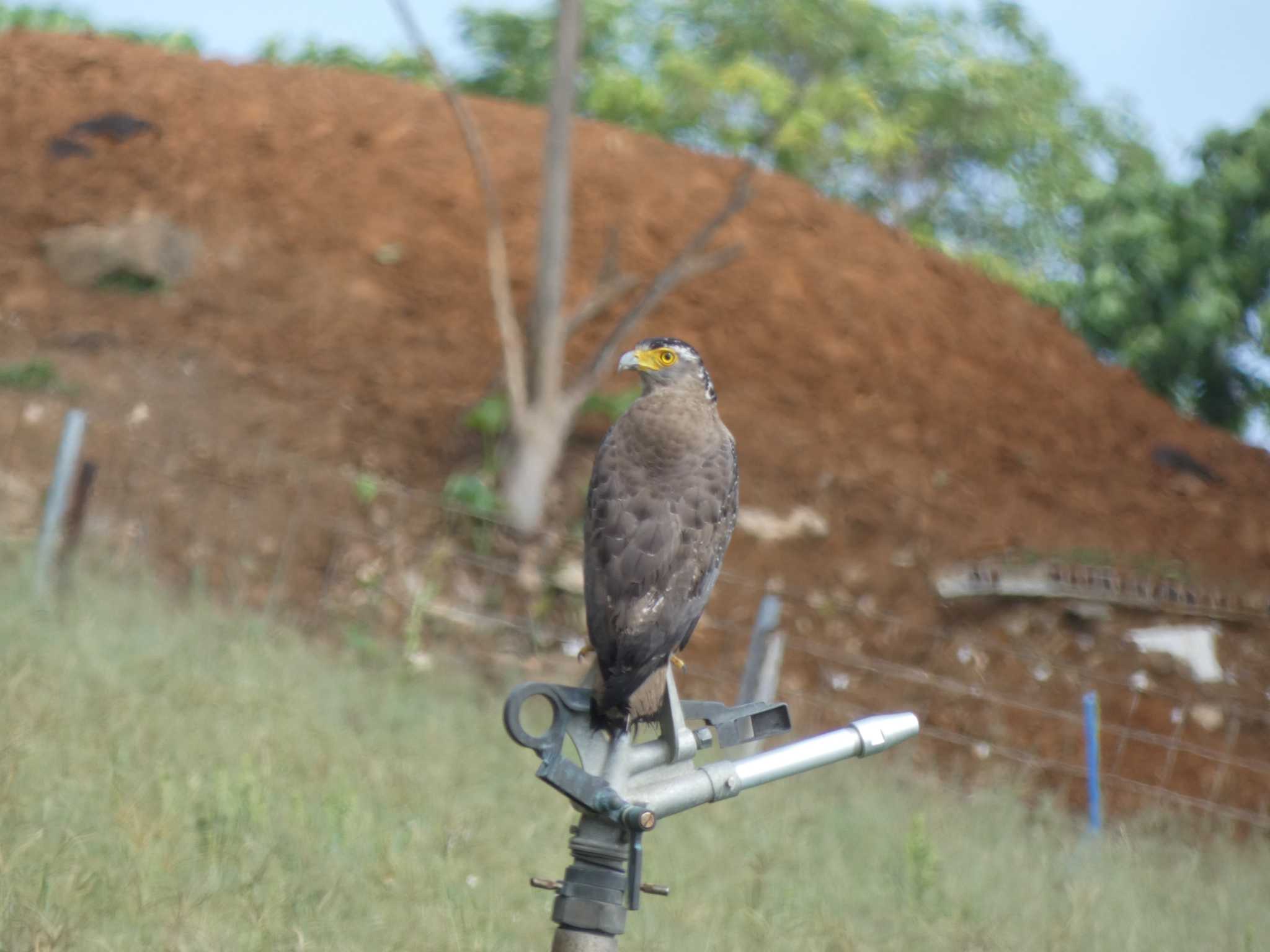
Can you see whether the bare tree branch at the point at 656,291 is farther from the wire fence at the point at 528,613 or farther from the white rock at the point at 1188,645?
the white rock at the point at 1188,645

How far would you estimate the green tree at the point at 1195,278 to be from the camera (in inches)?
494

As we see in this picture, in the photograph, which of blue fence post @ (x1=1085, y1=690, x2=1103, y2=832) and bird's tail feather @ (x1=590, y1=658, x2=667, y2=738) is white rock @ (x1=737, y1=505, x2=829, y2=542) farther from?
bird's tail feather @ (x1=590, y1=658, x2=667, y2=738)

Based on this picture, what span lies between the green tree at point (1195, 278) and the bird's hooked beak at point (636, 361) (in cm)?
1065

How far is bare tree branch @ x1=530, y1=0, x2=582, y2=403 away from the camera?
8312 millimetres

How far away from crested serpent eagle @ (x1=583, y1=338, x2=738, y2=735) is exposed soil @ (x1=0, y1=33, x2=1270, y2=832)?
4471mm

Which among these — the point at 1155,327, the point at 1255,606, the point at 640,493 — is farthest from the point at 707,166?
the point at 640,493

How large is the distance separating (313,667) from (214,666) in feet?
1.86

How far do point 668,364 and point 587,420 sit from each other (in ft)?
20.8

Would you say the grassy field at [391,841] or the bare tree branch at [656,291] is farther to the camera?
the bare tree branch at [656,291]

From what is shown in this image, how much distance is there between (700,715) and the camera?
98.7 inches

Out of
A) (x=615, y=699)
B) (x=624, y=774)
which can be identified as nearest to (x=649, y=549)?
(x=615, y=699)

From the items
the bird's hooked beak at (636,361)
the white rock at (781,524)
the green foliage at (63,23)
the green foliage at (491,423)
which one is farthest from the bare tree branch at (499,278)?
the green foliage at (63,23)

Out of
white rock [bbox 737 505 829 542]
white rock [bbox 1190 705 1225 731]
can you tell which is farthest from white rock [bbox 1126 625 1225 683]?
white rock [bbox 737 505 829 542]

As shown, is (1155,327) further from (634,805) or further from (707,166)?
(634,805)
